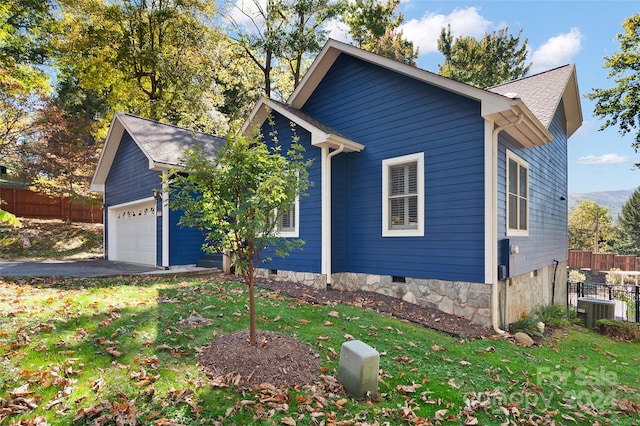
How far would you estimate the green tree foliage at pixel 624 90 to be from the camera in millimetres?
11711

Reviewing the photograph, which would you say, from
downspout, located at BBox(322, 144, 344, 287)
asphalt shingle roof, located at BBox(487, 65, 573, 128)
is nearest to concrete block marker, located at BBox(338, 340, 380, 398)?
downspout, located at BBox(322, 144, 344, 287)

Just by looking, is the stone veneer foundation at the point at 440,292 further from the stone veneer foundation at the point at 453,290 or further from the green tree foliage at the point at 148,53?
the green tree foliage at the point at 148,53

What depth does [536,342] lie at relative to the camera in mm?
6527

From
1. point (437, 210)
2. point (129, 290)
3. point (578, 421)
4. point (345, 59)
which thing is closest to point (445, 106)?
point (437, 210)

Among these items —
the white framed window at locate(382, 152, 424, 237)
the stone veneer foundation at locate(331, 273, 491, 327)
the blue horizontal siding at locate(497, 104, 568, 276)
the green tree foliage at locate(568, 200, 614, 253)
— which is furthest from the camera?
the green tree foliage at locate(568, 200, 614, 253)

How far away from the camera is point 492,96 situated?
6039mm

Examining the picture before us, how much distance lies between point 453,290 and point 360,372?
3.91 meters

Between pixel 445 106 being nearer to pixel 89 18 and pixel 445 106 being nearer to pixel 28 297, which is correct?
pixel 28 297

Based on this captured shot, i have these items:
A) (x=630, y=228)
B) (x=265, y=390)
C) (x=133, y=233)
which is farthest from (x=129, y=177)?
(x=630, y=228)

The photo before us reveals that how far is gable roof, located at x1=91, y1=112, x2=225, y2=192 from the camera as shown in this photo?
11.2 m

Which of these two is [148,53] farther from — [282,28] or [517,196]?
[517,196]

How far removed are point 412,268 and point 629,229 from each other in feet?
116

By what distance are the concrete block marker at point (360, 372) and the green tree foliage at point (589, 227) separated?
34.3 m

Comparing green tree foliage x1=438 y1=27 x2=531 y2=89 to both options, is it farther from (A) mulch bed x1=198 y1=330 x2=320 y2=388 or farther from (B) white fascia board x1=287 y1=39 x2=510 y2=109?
(A) mulch bed x1=198 y1=330 x2=320 y2=388
